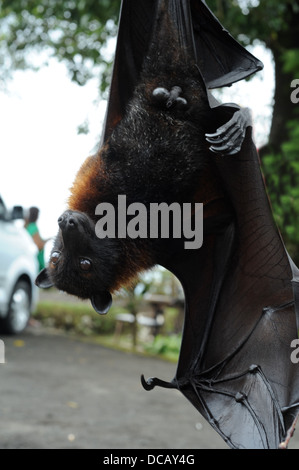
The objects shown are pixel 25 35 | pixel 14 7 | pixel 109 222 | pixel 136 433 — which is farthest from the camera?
pixel 25 35

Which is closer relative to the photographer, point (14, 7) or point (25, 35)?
point (14, 7)

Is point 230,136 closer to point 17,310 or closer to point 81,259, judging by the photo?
point 81,259

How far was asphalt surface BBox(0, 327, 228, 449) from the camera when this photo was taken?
5.72 m

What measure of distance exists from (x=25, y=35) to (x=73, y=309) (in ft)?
21.7

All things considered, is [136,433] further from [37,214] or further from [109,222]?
[109,222]

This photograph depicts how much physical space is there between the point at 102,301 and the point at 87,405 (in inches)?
180

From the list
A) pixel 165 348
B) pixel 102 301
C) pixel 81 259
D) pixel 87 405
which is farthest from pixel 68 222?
pixel 165 348

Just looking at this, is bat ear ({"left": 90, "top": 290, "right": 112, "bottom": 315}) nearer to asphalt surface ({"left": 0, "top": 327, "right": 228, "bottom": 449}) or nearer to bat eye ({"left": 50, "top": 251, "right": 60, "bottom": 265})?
bat eye ({"left": 50, "top": 251, "right": 60, "bottom": 265})

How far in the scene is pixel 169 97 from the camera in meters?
2.63

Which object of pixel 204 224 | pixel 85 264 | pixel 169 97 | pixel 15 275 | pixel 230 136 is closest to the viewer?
pixel 230 136

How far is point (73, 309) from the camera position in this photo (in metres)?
12.8
